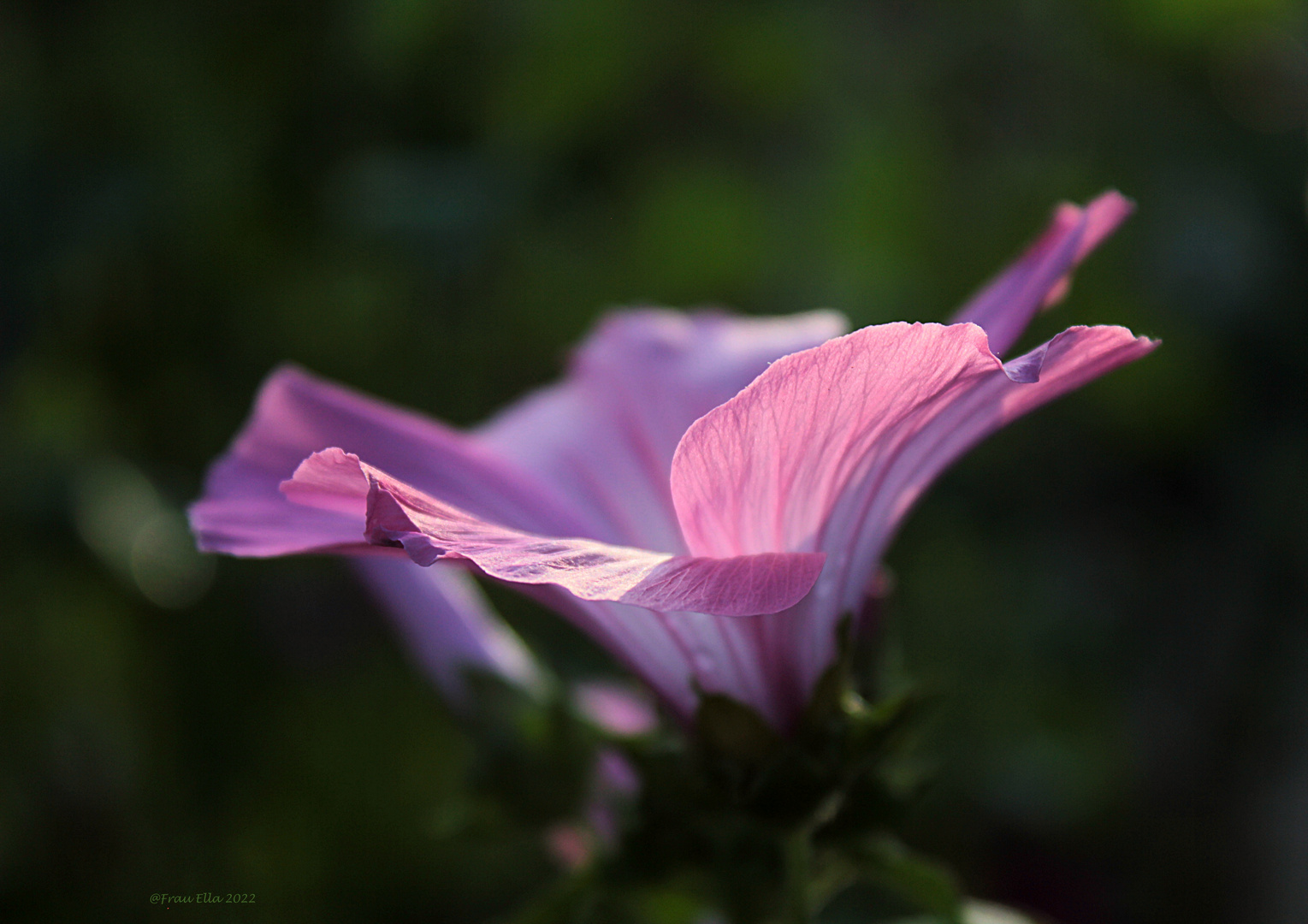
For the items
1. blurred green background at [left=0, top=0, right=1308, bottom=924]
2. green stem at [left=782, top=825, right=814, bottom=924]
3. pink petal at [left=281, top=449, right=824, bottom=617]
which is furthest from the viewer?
blurred green background at [left=0, top=0, right=1308, bottom=924]

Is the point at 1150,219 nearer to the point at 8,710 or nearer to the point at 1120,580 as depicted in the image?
the point at 1120,580

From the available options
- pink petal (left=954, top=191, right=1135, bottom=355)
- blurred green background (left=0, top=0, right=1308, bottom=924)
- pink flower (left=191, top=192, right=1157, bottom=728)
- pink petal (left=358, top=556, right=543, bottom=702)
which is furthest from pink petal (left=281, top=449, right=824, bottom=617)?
blurred green background (left=0, top=0, right=1308, bottom=924)

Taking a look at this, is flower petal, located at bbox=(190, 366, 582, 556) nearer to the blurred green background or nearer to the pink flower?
the pink flower

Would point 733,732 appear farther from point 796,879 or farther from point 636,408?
point 636,408

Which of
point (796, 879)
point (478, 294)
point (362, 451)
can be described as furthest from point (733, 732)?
point (478, 294)

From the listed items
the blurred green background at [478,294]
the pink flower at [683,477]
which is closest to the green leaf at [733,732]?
the pink flower at [683,477]

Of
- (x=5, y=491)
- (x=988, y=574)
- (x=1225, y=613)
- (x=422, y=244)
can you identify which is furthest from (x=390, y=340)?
(x=1225, y=613)
